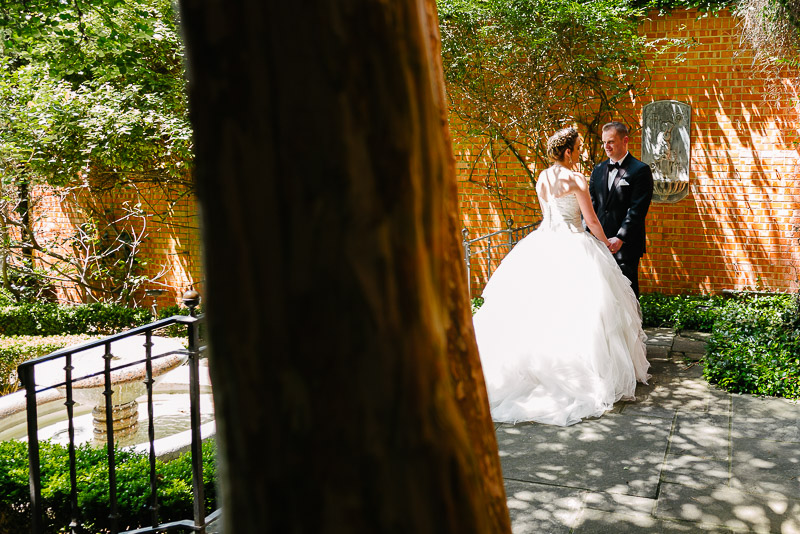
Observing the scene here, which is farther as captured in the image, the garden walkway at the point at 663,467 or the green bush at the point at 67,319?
the green bush at the point at 67,319

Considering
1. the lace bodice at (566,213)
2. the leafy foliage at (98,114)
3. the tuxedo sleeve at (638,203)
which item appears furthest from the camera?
the leafy foliage at (98,114)

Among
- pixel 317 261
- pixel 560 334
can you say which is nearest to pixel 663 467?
pixel 560 334

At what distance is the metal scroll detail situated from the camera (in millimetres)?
8914

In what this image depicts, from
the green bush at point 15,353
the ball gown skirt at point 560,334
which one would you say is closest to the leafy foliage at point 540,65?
the ball gown skirt at point 560,334

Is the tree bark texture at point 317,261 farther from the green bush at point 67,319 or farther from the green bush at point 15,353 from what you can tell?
the green bush at point 67,319

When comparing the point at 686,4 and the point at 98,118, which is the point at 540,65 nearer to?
the point at 686,4

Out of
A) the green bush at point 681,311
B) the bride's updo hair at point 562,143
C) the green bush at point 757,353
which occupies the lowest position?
the green bush at point 757,353

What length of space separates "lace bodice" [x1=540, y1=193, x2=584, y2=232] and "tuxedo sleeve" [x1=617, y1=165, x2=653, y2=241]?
2.34ft

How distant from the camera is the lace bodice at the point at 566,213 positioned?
6.08m

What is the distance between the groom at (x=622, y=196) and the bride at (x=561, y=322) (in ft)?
1.62

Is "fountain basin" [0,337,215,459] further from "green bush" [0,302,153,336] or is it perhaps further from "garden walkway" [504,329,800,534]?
"green bush" [0,302,153,336]

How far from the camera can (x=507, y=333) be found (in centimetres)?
578

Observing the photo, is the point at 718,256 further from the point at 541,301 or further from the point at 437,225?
the point at 437,225

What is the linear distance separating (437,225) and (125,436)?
5711 mm
